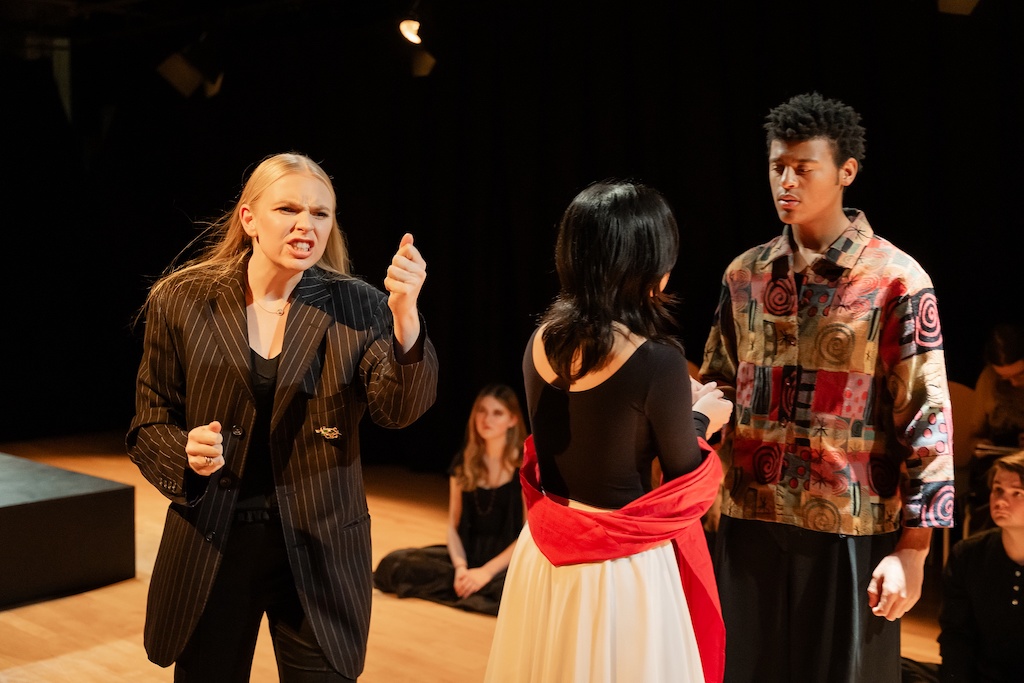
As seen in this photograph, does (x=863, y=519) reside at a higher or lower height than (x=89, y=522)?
higher

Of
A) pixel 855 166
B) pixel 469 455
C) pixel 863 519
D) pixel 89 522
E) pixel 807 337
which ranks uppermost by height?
pixel 855 166

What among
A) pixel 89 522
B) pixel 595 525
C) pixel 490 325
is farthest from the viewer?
pixel 490 325

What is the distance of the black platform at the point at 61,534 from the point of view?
13.1 feet

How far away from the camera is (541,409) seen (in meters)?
1.76

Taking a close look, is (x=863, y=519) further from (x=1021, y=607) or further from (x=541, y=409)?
(x=1021, y=607)

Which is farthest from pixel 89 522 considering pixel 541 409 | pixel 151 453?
pixel 541 409

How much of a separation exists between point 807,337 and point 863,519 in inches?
15.0

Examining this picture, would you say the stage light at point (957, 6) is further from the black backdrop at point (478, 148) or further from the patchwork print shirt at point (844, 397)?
the patchwork print shirt at point (844, 397)

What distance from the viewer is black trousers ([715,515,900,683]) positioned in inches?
79.0

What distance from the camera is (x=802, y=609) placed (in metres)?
2.05

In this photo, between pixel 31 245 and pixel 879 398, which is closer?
pixel 879 398

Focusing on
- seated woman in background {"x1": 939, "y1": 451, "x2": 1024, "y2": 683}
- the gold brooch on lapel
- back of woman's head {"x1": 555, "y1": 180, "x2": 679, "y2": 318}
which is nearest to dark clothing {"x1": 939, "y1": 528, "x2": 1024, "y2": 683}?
seated woman in background {"x1": 939, "y1": 451, "x2": 1024, "y2": 683}

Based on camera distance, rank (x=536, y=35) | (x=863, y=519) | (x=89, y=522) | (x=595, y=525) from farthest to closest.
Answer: (x=536, y=35) < (x=89, y=522) < (x=863, y=519) < (x=595, y=525)

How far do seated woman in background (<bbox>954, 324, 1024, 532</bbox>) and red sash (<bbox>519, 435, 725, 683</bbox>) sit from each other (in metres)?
2.74
